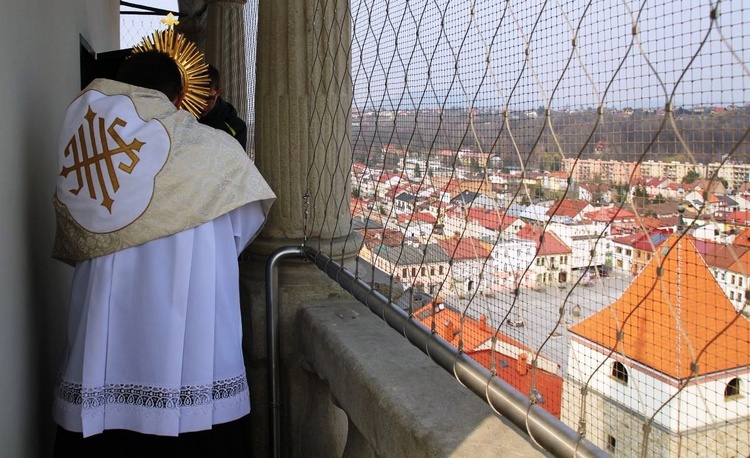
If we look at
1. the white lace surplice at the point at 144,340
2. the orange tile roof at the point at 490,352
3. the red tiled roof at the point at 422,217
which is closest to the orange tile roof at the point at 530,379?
the orange tile roof at the point at 490,352

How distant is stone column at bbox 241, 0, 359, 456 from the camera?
2.62 metres

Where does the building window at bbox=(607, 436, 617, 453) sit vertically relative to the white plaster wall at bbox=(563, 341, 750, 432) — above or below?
below

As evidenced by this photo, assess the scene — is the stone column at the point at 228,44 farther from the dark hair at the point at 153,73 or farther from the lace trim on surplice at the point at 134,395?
the lace trim on surplice at the point at 134,395

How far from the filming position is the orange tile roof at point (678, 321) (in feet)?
3.18

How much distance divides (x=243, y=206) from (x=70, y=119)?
548mm

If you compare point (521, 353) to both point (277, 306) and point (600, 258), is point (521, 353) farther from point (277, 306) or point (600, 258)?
point (277, 306)

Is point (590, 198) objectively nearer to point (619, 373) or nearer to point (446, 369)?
point (619, 373)

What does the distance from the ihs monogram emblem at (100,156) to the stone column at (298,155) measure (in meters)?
0.64

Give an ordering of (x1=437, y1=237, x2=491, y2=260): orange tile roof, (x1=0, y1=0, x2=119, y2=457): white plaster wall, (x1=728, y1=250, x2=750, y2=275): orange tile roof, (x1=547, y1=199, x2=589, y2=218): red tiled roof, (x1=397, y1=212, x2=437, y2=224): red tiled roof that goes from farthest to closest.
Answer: (x1=0, y1=0, x2=119, y2=457): white plaster wall
(x1=397, y1=212, x2=437, y2=224): red tiled roof
(x1=437, y1=237, x2=491, y2=260): orange tile roof
(x1=547, y1=199, x2=589, y2=218): red tiled roof
(x1=728, y1=250, x2=750, y2=275): orange tile roof

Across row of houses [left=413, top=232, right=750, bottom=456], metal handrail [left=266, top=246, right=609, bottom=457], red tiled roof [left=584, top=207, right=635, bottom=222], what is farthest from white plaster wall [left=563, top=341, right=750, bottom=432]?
red tiled roof [left=584, top=207, right=635, bottom=222]

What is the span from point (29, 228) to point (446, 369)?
1.33 meters

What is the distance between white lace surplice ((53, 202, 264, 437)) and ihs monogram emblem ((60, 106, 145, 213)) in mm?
197

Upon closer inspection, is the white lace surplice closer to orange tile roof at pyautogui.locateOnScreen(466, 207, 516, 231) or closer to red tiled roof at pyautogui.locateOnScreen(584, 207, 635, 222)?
orange tile roof at pyautogui.locateOnScreen(466, 207, 516, 231)

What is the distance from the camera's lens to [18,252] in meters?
2.10
